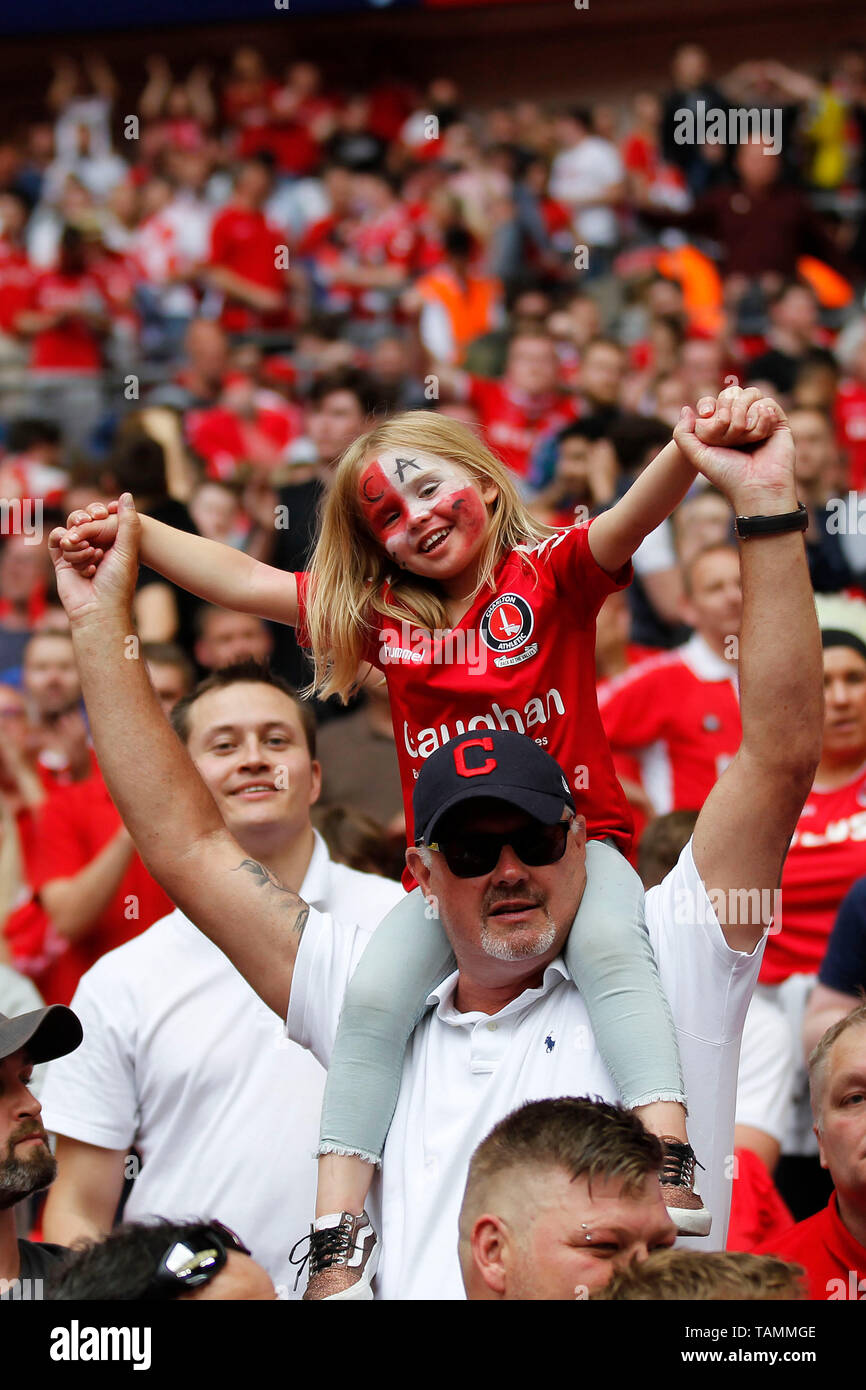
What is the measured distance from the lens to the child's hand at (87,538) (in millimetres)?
3098

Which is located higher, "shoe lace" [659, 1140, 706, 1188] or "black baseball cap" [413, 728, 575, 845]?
"black baseball cap" [413, 728, 575, 845]

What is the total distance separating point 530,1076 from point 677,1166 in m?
0.33

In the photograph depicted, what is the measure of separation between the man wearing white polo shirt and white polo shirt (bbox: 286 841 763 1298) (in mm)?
642

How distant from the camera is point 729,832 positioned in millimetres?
2654

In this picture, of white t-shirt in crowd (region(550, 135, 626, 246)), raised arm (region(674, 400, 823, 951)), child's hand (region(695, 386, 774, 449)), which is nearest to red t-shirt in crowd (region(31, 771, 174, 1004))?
raised arm (region(674, 400, 823, 951))

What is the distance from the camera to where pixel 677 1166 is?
2545 mm

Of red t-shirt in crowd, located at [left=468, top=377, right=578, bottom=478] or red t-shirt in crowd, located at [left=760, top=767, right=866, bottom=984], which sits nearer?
red t-shirt in crowd, located at [left=760, top=767, right=866, bottom=984]

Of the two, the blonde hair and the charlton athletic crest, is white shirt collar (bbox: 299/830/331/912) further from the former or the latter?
the charlton athletic crest

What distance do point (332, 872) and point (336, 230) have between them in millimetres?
8701

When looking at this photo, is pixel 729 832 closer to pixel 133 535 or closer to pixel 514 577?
pixel 514 577

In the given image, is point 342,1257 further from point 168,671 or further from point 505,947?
point 168,671

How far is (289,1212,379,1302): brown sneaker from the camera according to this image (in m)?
2.64

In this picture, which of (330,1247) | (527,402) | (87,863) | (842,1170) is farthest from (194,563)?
(527,402)

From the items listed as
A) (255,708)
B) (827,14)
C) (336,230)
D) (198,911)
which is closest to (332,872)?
(255,708)
